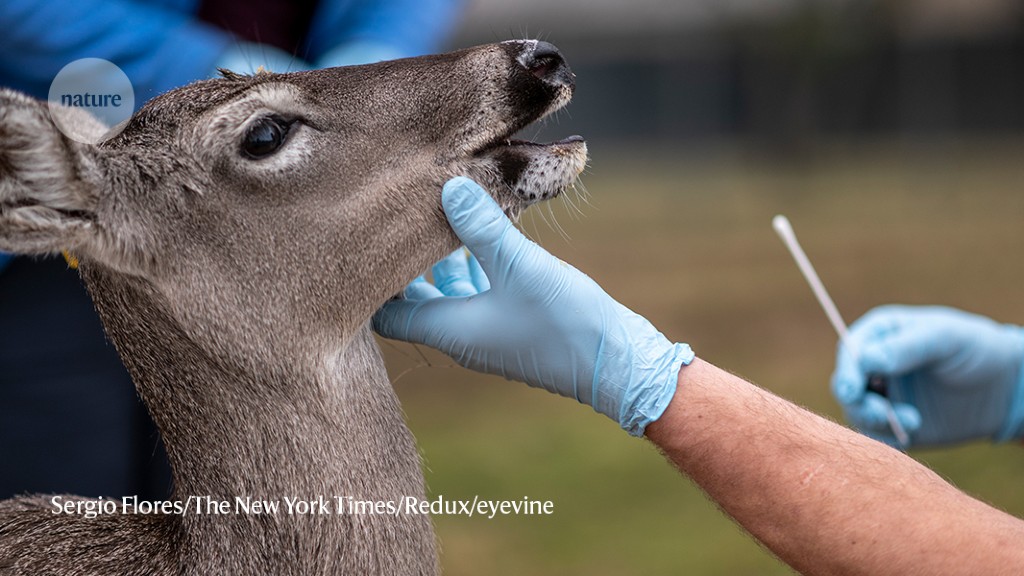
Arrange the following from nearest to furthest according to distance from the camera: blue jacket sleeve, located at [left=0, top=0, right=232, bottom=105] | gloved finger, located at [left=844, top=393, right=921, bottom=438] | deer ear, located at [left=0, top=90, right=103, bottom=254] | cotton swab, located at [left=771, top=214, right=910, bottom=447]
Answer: deer ear, located at [left=0, top=90, right=103, bottom=254], blue jacket sleeve, located at [left=0, top=0, right=232, bottom=105], cotton swab, located at [left=771, top=214, right=910, bottom=447], gloved finger, located at [left=844, top=393, right=921, bottom=438]

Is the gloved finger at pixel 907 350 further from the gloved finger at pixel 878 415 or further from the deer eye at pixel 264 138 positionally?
the deer eye at pixel 264 138

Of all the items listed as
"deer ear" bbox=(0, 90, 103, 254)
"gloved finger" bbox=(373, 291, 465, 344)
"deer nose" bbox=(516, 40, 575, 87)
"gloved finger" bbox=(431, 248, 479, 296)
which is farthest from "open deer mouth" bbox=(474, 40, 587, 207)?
"deer ear" bbox=(0, 90, 103, 254)

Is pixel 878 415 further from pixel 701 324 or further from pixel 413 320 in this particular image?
pixel 701 324

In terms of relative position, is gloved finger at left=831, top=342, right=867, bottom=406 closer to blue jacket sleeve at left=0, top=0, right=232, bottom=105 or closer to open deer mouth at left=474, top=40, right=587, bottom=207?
open deer mouth at left=474, top=40, right=587, bottom=207

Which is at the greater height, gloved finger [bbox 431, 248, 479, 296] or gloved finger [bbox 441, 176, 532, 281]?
gloved finger [bbox 441, 176, 532, 281]

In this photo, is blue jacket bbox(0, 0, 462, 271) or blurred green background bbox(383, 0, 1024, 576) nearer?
blue jacket bbox(0, 0, 462, 271)

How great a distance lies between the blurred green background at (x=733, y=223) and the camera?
788 cm

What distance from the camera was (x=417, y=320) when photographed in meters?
3.10

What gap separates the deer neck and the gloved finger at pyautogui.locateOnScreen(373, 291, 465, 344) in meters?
0.23

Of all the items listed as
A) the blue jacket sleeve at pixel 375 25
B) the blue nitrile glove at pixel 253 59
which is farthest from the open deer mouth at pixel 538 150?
the blue jacket sleeve at pixel 375 25

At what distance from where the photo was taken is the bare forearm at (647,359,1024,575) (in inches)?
107

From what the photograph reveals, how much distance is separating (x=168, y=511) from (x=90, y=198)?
2.95 feet

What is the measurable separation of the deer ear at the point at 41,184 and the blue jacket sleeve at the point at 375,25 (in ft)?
5.21

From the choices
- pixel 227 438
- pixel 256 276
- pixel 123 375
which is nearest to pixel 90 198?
pixel 256 276
